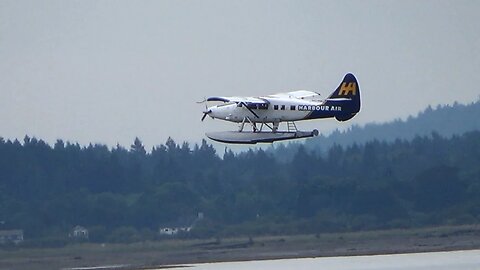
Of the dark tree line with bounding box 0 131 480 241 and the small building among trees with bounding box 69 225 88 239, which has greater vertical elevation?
the dark tree line with bounding box 0 131 480 241

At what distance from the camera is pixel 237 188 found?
101000mm

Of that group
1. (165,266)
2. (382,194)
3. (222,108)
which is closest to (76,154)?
(382,194)

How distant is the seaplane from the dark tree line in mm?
20955

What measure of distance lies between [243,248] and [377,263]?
1078 cm

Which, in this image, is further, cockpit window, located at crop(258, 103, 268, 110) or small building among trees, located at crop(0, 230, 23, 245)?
small building among trees, located at crop(0, 230, 23, 245)

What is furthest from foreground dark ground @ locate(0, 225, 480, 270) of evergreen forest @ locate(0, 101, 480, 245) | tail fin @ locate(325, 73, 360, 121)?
tail fin @ locate(325, 73, 360, 121)

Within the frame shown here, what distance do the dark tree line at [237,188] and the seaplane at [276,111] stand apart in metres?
21.0

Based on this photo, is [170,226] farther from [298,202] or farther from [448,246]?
[448,246]

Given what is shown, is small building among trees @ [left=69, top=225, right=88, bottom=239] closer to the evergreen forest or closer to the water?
the evergreen forest

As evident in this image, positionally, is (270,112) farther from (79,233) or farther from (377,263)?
(79,233)

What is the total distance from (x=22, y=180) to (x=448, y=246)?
25926 mm

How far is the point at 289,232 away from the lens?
9219 centimetres

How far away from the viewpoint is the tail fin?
68.0 m

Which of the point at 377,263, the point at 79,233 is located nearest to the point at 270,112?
the point at 377,263
